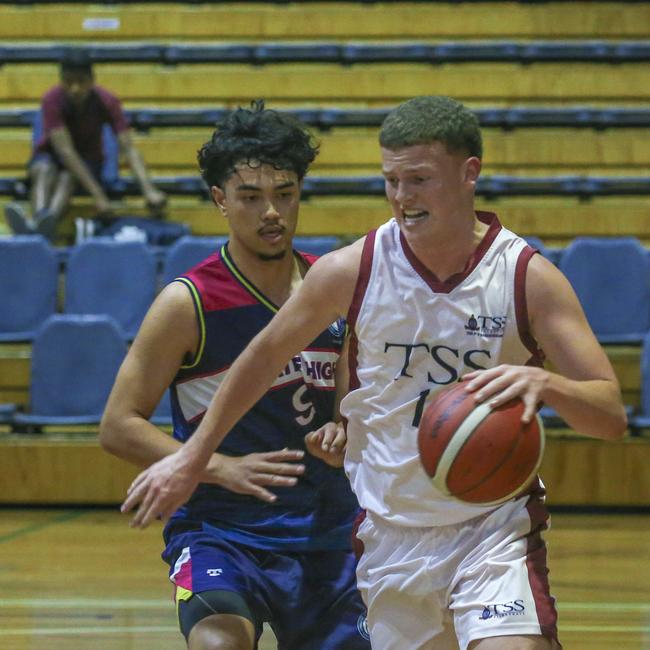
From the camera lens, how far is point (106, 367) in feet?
22.1

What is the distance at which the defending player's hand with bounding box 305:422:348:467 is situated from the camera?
277 cm

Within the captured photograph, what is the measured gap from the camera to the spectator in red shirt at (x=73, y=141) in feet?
27.3

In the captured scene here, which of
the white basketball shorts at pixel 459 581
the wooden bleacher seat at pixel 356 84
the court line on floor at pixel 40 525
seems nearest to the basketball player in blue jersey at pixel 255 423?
the white basketball shorts at pixel 459 581

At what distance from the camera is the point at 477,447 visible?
225 centimetres

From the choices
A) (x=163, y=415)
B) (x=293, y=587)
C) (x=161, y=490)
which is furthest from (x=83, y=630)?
(x=163, y=415)

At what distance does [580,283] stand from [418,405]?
475 cm

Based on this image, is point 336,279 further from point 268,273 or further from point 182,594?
point 182,594

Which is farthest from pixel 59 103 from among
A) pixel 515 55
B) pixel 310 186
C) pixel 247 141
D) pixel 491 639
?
pixel 491 639

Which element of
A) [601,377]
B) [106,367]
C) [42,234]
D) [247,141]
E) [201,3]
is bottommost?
[106,367]

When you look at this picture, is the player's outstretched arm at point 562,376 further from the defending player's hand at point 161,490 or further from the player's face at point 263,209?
the player's face at point 263,209

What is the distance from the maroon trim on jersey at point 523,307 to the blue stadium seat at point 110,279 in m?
4.94

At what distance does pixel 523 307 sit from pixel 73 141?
A: 21.5 ft

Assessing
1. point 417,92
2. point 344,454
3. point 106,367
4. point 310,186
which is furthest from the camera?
point 417,92

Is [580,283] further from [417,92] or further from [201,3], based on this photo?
[201,3]
